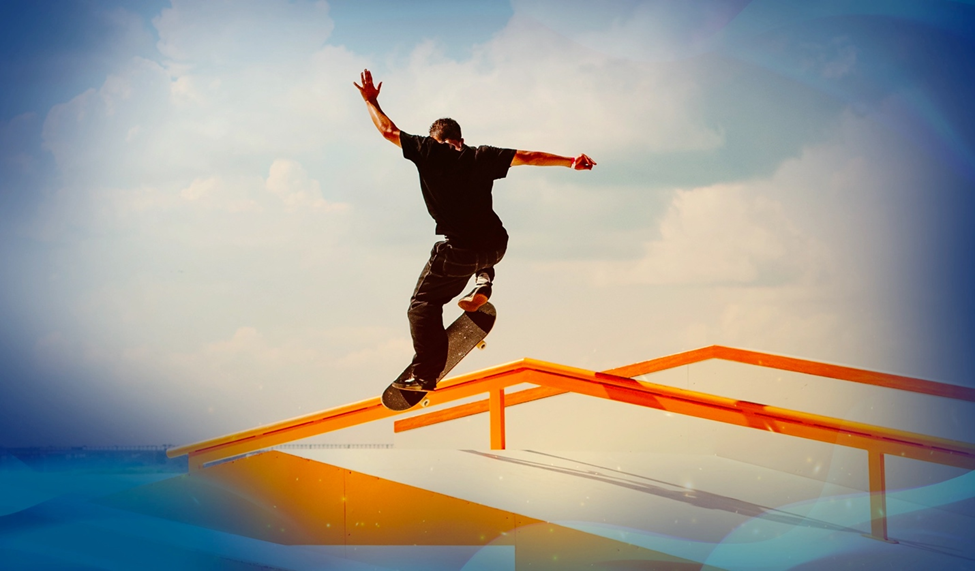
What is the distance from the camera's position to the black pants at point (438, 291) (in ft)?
11.1

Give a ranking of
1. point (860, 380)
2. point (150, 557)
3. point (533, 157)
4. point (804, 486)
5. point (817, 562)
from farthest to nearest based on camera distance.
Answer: point (860, 380)
point (804, 486)
point (150, 557)
point (533, 157)
point (817, 562)

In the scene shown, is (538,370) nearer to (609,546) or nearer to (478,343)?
(478,343)

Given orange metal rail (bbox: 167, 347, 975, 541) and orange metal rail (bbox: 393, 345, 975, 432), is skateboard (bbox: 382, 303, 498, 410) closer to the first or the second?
orange metal rail (bbox: 167, 347, 975, 541)

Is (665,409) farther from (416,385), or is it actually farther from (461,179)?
(461,179)

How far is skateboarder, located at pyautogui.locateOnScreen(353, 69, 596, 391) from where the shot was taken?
3303 millimetres

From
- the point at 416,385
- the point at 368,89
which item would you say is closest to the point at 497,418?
the point at 416,385

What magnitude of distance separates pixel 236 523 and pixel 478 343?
145 cm

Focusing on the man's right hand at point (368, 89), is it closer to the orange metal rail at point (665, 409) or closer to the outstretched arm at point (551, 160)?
the outstretched arm at point (551, 160)

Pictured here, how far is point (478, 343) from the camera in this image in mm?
3682

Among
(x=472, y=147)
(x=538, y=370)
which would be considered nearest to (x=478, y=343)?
(x=538, y=370)

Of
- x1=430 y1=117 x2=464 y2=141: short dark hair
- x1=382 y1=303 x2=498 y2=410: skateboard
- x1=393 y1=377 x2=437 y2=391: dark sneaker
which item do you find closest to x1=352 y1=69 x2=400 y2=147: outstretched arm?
x1=430 y1=117 x2=464 y2=141: short dark hair

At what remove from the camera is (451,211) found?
132 inches

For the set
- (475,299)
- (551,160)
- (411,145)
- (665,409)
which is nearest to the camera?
(551,160)

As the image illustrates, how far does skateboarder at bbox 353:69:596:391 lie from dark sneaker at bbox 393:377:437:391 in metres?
0.12
